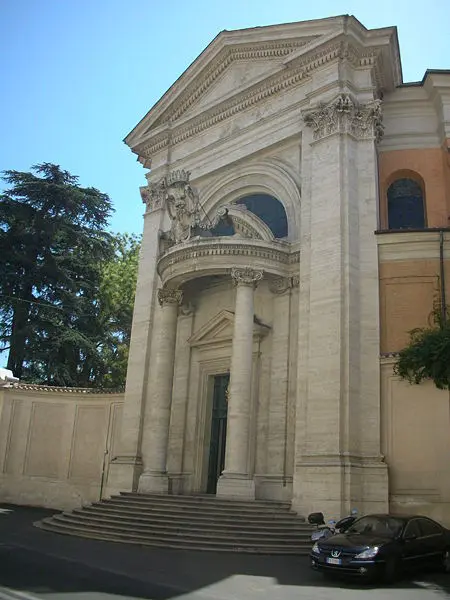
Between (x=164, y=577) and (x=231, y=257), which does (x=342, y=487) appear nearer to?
(x=164, y=577)

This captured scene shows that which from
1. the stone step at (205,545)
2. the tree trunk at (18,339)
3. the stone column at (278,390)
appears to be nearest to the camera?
the stone step at (205,545)

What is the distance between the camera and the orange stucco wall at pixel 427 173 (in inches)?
727

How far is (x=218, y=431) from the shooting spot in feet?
63.9

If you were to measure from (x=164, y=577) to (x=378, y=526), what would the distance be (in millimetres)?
3760

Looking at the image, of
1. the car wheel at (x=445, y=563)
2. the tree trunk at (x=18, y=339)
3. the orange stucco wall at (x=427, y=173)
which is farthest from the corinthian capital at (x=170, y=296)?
the tree trunk at (x=18, y=339)

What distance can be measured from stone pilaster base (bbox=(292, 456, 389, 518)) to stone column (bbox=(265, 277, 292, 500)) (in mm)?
1698

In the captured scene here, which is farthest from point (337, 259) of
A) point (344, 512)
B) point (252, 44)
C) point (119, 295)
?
point (119, 295)

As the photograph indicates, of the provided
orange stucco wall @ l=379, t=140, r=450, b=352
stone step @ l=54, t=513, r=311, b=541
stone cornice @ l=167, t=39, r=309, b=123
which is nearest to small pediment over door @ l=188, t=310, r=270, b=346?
orange stucco wall @ l=379, t=140, r=450, b=352

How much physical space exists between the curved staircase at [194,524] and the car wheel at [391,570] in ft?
11.1

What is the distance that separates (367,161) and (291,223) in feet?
9.76

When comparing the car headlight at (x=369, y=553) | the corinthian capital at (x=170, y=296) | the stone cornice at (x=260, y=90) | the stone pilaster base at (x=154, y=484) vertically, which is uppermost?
the stone cornice at (x=260, y=90)

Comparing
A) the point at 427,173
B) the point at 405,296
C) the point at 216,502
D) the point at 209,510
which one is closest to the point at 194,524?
the point at 209,510

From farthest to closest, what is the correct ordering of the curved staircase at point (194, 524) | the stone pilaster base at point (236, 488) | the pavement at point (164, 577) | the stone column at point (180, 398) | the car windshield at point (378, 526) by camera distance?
the stone column at point (180, 398), the stone pilaster base at point (236, 488), the curved staircase at point (194, 524), the car windshield at point (378, 526), the pavement at point (164, 577)

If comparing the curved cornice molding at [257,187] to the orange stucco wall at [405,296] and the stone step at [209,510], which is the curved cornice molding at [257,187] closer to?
the orange stucco wall at [405,296]
